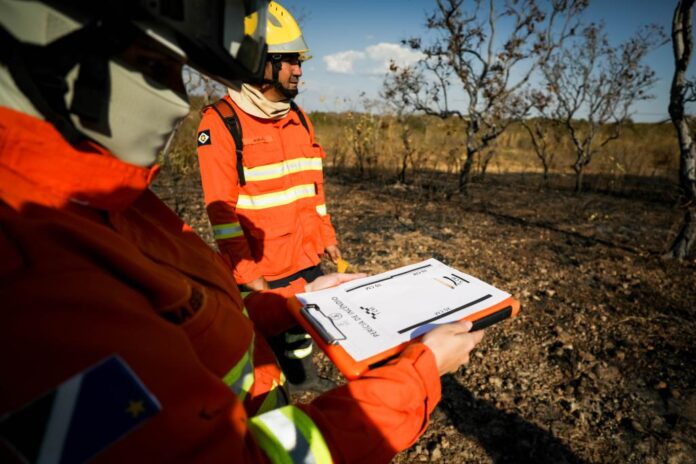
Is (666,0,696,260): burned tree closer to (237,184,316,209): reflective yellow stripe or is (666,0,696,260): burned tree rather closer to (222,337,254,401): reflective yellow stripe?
(237,184,316,209): reflective yellow stripe

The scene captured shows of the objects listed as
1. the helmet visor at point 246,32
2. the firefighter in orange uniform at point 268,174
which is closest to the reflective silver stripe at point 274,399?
the helmet visor at point 246,32

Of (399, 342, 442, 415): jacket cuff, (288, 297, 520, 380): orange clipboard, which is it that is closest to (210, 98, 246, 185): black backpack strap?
(288, 297, 520, 380): orange clipboard

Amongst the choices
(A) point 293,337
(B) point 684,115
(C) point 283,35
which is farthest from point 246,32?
(B) point 684,115

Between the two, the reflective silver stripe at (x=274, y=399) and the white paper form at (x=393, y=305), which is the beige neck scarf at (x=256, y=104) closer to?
the white paper form at (x=393, y=305)

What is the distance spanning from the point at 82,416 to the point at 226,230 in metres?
1.65

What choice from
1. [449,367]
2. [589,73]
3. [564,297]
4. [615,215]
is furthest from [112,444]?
[589,73]

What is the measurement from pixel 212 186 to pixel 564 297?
3877mm

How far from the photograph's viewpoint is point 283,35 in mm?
2211

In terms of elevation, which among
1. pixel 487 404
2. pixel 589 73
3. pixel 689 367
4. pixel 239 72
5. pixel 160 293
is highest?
pixel 589 73

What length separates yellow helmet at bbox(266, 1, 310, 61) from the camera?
2182 millimetres

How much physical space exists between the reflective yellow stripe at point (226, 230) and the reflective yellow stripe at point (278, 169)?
1.02ft

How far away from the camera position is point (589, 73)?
32.3ft

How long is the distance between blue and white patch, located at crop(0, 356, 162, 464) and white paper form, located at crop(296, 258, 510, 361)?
2.05ft

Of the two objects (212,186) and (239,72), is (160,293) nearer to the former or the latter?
(239,72)
